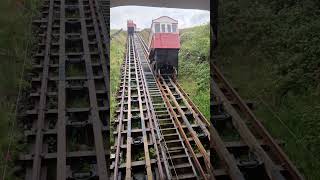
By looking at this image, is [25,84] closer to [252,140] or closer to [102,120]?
[102,120]

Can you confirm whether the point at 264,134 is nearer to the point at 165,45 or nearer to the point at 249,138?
the point at 249,138

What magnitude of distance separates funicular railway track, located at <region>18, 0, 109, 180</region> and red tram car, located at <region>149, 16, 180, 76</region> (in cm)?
435

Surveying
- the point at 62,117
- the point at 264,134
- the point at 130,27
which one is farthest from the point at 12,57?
the point at 130,27

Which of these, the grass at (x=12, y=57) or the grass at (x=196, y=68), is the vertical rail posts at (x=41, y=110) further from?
the grass at (x=196, y=68)

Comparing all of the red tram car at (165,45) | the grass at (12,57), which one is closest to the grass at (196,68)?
the red tram car at (165,45)

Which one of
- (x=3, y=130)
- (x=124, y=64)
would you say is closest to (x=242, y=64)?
(x=3, y=130)

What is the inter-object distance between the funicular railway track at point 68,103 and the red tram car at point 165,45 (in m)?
4.35

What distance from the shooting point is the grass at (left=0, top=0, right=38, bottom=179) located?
557cm

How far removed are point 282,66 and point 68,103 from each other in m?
4.72

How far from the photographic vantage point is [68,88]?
6879mm

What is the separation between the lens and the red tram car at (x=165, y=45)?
13.8 metres

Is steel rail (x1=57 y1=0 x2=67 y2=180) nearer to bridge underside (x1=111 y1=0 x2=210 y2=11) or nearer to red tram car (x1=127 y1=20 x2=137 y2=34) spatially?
bridge underside (x1=111 y1=0 x2=210 y2=11)

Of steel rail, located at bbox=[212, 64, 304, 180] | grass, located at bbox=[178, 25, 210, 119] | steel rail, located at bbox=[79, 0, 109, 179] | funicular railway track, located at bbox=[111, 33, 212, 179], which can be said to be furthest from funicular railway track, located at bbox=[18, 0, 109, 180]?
grass, located at bbox=[178, 25, 210, 119]

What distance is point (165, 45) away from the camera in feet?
→ 45.4
